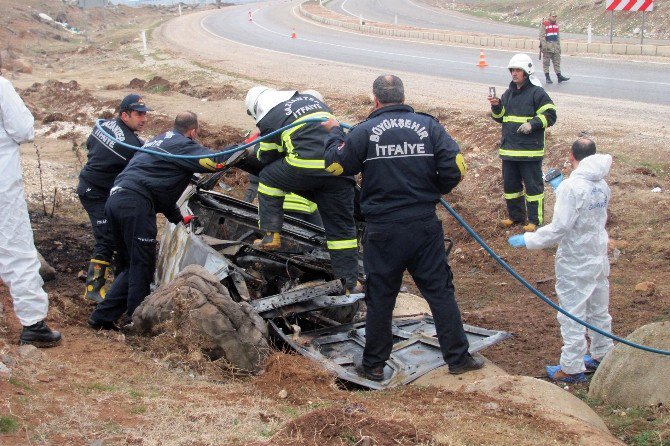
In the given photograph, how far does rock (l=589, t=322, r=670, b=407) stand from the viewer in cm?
538

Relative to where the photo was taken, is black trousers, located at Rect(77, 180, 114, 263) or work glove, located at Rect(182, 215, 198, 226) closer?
work glove, located at Rect(182, 215, 198, 226)

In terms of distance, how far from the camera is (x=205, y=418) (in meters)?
4.46

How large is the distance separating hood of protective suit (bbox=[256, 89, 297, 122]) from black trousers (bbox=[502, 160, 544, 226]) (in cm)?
333

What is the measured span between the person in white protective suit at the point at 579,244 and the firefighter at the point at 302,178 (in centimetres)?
159

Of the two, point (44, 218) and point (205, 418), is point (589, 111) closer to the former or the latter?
point (44, 218)

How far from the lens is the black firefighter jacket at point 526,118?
8.89m

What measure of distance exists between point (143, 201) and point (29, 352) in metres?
1.67

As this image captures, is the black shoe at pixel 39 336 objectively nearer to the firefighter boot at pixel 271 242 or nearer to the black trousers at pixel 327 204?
the firefighter boot at pixel 271 242

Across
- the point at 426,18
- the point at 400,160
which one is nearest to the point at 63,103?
the point at 400,160

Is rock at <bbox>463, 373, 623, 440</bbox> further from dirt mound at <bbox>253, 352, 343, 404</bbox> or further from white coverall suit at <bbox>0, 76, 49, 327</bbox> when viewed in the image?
white coverall suit at <bbox>0, 76, 49, 327</bbox>

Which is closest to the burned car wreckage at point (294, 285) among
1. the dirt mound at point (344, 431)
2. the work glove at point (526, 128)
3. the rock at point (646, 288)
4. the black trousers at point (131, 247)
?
the black trousers at point (131, 247)

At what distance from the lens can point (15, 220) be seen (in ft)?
18.2

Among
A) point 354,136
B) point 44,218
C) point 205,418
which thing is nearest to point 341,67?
point 44,218

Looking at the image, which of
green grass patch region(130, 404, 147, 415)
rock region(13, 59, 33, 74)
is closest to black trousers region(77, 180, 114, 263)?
Answer: green grass patch region(130, 404, 147, 415)
